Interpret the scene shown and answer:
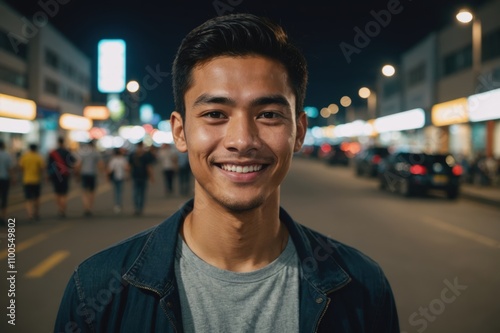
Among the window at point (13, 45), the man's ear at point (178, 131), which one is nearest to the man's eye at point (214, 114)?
the man's ear at point (178, 131)

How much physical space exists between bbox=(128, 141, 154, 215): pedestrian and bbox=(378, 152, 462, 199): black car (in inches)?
401

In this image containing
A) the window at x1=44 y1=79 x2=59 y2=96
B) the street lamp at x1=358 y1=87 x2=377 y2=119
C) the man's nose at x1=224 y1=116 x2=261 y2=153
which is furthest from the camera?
the window at x1=44 y1=79 x2=59 y2=96

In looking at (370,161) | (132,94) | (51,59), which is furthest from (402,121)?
(51,59)

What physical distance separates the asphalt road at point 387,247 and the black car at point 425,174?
949 mm

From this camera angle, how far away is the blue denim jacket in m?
2.07

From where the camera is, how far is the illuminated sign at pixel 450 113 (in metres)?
35.3

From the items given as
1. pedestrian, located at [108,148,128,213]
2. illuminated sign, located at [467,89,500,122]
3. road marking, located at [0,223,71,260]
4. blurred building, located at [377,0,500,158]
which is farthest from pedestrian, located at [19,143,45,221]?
illuminated sign, located at [467,89,500,122]

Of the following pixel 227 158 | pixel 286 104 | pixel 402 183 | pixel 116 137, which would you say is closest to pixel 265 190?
pixel 227 158

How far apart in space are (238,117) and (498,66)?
31076mm

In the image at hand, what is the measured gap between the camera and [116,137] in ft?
277

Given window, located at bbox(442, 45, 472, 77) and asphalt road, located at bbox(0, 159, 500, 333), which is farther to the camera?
window, located at bbox(442, 45, 472, 77)

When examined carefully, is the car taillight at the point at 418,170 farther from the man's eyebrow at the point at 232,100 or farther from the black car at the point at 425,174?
the man's eyebrow at the point at 232,100

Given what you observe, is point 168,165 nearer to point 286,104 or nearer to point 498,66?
point 286,104

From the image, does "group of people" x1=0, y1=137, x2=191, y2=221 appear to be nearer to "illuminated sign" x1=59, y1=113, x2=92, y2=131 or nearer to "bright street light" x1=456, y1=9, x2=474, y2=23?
"bright street light" x1=456, y1=9, x2=474, y2=23
